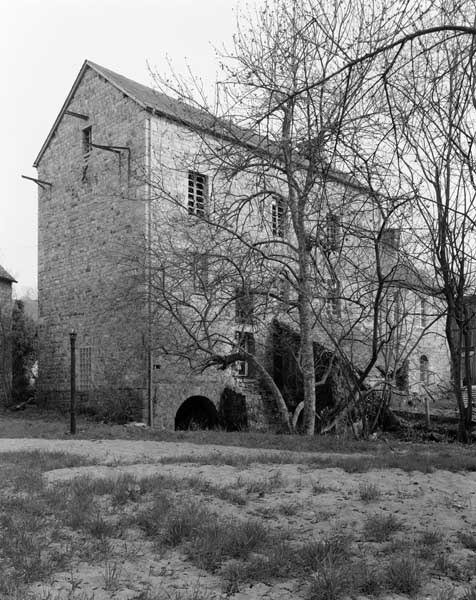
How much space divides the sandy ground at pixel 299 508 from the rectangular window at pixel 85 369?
11.4 m

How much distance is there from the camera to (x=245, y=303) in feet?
45.8

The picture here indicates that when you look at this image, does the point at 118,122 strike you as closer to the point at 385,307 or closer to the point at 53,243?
the point at 53,243

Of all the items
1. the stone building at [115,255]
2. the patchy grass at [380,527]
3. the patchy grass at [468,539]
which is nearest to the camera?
the patchy grass at [468,539]

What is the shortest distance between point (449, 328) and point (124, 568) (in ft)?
26.5

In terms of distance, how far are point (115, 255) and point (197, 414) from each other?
560 cm

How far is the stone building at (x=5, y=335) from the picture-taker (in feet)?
77.0

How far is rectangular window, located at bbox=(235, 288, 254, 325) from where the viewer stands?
13.7 meters

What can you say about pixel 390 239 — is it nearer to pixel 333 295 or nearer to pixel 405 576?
pixel 333 295

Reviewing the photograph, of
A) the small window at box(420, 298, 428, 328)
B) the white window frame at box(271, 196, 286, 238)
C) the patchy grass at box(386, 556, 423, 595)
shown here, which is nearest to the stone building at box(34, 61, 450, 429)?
the white window frame at box(271, 196, 286, 238)

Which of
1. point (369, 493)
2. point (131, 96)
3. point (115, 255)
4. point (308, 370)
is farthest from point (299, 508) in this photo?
point (131, 96)

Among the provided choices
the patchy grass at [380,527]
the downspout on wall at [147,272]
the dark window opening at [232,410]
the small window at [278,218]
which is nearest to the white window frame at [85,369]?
the downspout on wall at [147,272]

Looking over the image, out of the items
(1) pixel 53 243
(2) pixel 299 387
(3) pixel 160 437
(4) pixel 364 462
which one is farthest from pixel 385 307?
(1) pixel 53 243

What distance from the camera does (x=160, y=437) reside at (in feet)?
40.9

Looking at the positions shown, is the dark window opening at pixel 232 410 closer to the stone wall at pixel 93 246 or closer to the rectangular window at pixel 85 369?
the stone wall at pixel 93 246
